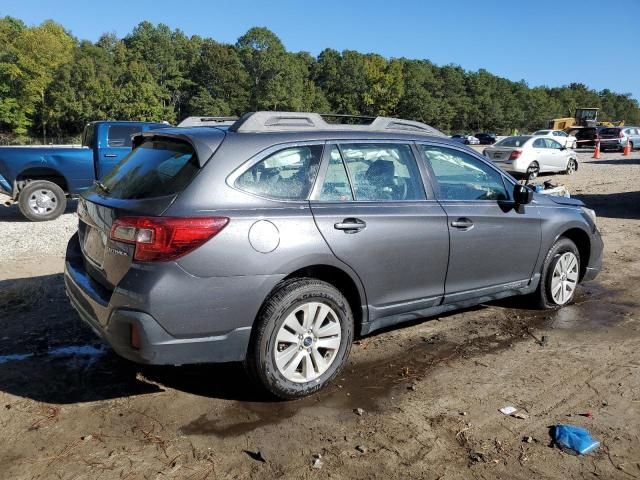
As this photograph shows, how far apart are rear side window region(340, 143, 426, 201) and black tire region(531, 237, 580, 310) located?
1.78 m

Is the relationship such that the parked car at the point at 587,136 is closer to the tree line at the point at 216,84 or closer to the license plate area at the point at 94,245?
the license plate area at the point at 94,245

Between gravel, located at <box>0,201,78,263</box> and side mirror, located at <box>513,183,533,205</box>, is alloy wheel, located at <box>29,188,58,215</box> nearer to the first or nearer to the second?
gravel, located at <box>0,201,78,263</box>

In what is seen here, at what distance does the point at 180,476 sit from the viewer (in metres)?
2.93

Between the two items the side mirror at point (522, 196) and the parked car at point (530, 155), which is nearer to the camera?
the side mirror at point (522, 196)

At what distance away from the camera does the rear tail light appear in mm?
3240

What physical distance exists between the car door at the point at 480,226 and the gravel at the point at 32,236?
5549 mm

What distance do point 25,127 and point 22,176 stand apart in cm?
6594

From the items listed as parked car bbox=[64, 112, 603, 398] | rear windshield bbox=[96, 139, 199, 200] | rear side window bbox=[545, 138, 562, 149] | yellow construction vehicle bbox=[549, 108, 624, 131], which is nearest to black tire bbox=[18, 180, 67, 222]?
parked car bbox=[64, 112, 603, 398]

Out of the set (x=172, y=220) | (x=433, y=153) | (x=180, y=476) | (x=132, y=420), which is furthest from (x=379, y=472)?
(x=433, y=153)

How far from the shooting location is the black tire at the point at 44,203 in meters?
10.3

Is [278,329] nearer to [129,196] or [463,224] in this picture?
[129,196]

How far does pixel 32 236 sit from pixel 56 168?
6.29 feet

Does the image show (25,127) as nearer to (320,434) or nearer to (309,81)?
(309,81)

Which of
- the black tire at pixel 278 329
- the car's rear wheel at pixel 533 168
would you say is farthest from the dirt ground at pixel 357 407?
the car's rear wheel at pixel 533 168
